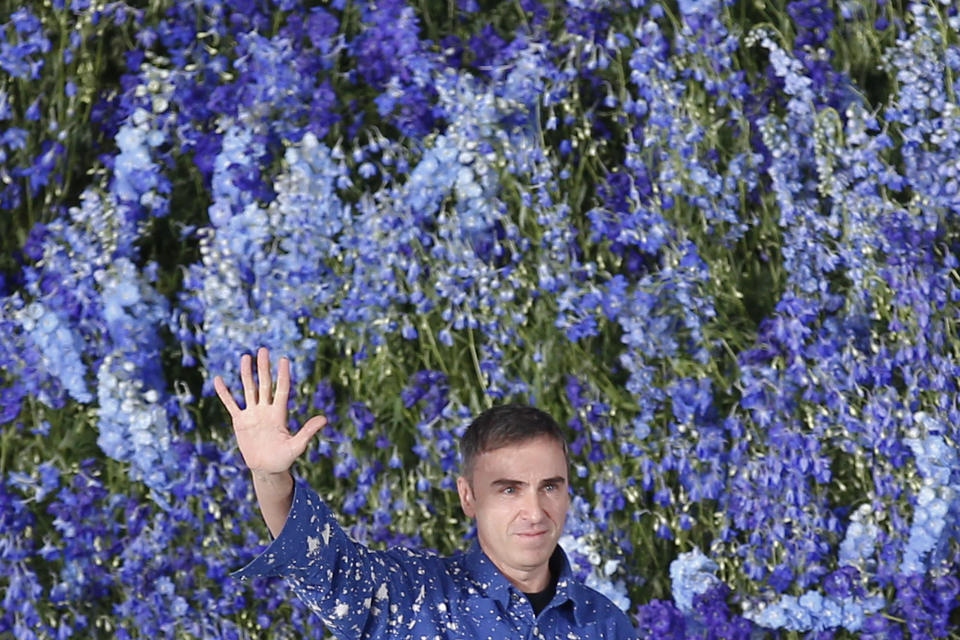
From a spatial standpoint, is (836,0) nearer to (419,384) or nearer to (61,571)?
(419,384)

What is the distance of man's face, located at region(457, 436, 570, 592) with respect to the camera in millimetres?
1596

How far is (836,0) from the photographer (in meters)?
2.66

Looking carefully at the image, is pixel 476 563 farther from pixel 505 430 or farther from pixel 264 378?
pixel 264 378

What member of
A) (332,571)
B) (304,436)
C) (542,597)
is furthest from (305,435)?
(542,597)

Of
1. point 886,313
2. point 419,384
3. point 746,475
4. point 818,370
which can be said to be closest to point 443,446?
point 419,384

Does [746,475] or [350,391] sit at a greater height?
[350,391]

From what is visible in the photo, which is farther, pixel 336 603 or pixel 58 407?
pixel 58 407

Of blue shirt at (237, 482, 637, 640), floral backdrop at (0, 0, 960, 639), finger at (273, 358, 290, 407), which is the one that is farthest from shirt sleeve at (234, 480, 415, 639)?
floral backdrop at (0, 0, 960, 639)

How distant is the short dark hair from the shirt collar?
12cm

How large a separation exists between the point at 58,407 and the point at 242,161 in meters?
0.63

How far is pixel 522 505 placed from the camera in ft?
5.25

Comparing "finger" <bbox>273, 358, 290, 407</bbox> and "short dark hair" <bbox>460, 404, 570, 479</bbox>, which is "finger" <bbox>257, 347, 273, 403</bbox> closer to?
"finger" <bbox>273, 358, 290, 407</bbox>

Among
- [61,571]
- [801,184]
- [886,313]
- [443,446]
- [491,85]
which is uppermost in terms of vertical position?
[491,85]

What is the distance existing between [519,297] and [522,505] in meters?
1.06
